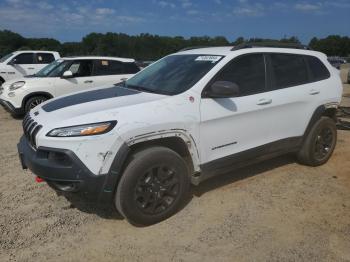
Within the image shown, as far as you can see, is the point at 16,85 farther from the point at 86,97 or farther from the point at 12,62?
the point at 86,97

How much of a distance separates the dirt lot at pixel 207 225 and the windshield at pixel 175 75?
136 centimetres

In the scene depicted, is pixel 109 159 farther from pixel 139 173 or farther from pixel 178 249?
pixel 178 249

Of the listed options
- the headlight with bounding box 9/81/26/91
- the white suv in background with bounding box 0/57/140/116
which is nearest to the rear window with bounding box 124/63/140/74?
the white suv in background with bounding box 0/57/140/116

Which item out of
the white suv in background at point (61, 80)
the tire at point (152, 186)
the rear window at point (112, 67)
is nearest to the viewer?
the tire at point (152, 186)

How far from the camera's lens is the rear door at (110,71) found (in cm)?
962

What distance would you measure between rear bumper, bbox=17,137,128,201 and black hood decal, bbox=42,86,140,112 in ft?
2.17

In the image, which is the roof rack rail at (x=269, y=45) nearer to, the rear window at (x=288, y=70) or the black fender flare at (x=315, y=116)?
the rear window at (x=288, y=70)

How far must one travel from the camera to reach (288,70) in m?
4.95

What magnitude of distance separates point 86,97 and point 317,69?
3.25 metres

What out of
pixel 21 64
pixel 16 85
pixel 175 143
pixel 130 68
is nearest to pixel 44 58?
pixel 21 64

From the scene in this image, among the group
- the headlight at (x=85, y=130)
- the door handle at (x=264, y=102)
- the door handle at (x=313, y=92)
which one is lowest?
the headlight at (x=85, y=130)

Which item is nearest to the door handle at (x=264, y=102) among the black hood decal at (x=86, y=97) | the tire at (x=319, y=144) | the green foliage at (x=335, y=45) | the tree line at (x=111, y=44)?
the tire at (x=319, y=144)

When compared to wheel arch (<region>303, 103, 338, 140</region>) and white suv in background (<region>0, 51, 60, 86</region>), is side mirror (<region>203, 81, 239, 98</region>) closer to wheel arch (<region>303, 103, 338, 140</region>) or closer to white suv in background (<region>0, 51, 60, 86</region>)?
wheel arch (<region>303, 103, 338, 140</region>)

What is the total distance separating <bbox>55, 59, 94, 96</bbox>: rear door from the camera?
9.31 m
